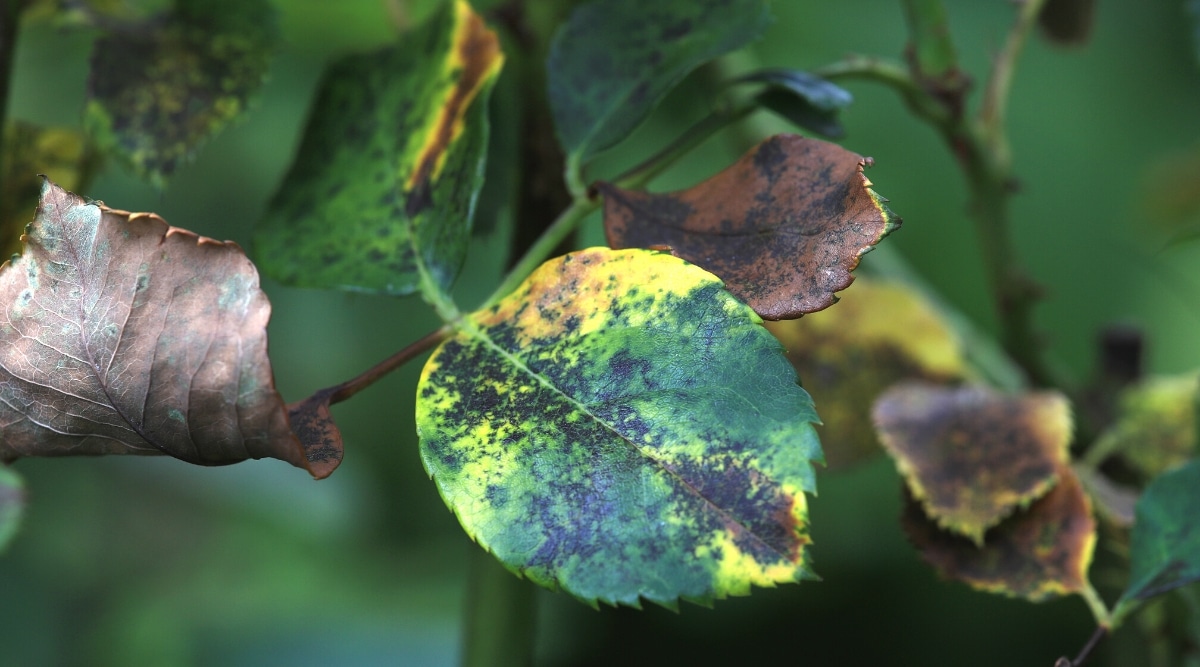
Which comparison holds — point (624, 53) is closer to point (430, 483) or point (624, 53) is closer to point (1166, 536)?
point (1166, 536)

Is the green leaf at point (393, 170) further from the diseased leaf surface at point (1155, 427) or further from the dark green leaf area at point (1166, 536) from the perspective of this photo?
the diseased leaf surface at point (1155, 427)

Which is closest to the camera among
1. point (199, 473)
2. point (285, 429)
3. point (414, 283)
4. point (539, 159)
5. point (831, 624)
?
point (285, 429)

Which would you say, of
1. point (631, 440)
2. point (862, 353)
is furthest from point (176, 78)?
point (862, 353)

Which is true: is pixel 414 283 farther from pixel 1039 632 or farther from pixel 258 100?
pixel 1039 632

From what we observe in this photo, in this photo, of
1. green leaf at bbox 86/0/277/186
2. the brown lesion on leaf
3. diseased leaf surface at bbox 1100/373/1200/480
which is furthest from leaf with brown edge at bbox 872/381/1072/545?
green leaf at bbox 86/0/277/186

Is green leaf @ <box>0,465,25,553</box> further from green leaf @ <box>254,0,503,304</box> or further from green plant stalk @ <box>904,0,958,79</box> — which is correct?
green plant stalk @ <box>904,0,958,79</box>

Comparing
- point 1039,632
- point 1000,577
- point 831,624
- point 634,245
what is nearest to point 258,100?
point 634,245
